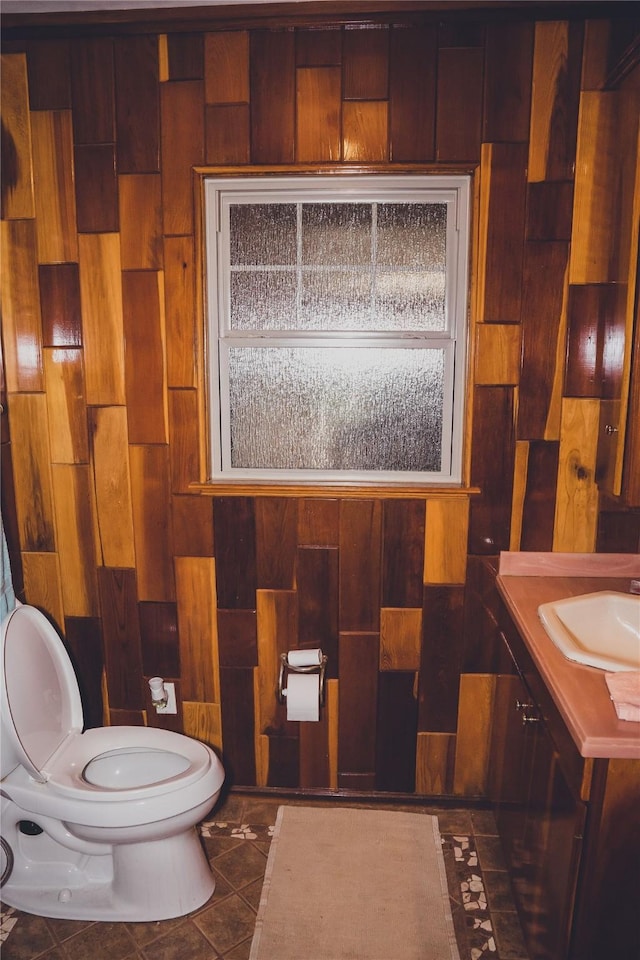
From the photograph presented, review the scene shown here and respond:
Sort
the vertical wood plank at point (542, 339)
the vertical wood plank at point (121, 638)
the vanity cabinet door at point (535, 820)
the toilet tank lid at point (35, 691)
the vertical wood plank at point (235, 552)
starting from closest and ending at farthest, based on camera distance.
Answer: the vanity cabinet door at point (535, 820), the toilet tank lid at point (35, 691), the vertical wood plank at point (542, 339), the vertical wood plank at point (235, 552), the vertical wood plank at point (121, 638)

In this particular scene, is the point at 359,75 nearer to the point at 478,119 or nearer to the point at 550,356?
the point at 478,119

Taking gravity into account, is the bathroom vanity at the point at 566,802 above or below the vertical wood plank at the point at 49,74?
below

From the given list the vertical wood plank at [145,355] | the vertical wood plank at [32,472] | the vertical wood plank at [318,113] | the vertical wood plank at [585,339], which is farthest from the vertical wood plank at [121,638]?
the vertical wood plank at [585,339]

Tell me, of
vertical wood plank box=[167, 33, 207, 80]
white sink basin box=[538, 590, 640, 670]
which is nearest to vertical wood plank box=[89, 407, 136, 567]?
vertical wood plank box=[167, 33, 207, 80]

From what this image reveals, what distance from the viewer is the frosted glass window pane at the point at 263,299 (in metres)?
2.13

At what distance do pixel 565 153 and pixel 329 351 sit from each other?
0.91 meters

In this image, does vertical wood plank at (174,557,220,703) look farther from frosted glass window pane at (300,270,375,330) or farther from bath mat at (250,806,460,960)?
frosted glass window pane at (300,270,375,330)

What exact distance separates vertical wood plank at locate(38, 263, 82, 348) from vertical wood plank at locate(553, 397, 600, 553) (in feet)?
5.26

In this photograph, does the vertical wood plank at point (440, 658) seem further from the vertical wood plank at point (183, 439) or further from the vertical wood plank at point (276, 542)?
the vertical wood plank at point (183, 439)

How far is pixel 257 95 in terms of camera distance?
196cm

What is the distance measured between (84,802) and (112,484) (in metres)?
0.98

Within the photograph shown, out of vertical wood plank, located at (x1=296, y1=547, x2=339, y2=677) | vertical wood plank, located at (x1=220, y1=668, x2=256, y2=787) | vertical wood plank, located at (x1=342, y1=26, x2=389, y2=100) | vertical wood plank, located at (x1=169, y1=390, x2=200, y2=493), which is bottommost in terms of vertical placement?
vertical wood plank, located at (x1=220, y1=668, x2=256, y2=787)

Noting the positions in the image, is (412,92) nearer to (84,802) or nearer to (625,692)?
(625,692)

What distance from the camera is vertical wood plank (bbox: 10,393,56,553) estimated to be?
86.7 inches
